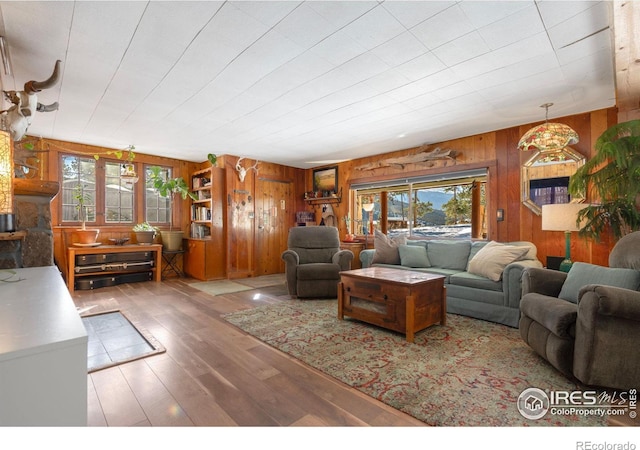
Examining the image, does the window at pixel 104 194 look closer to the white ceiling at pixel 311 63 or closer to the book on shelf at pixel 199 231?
the book on shelf at pixel 199 231

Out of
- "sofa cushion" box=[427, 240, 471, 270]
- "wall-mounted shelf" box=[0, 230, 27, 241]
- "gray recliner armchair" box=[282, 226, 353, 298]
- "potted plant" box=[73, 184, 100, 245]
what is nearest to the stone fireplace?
"wall-mounted shelf" box=[0, 230, 27, 241]

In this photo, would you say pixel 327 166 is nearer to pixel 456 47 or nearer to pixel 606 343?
pixel 456 47

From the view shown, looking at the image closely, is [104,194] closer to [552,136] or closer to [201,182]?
[201,182]

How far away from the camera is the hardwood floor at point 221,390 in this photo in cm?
158

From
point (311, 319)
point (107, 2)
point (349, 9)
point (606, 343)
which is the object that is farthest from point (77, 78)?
point (606, 343)

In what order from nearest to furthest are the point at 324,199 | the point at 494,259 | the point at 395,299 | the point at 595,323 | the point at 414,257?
the point at 595,323
the point at 395,299
the point at 494,259
the point at 414,257
the point at 324,199

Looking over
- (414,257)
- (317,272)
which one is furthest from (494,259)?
(317,272)

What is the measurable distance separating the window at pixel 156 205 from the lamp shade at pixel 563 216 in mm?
6010

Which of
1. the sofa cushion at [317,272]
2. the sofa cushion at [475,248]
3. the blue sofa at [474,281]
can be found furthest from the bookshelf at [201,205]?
the sofa cushion at [475,248]

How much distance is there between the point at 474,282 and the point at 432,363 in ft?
4.63

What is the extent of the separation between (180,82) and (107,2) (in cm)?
98

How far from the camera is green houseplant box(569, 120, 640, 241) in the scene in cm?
243

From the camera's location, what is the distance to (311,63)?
239cm

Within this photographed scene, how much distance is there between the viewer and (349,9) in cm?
179
